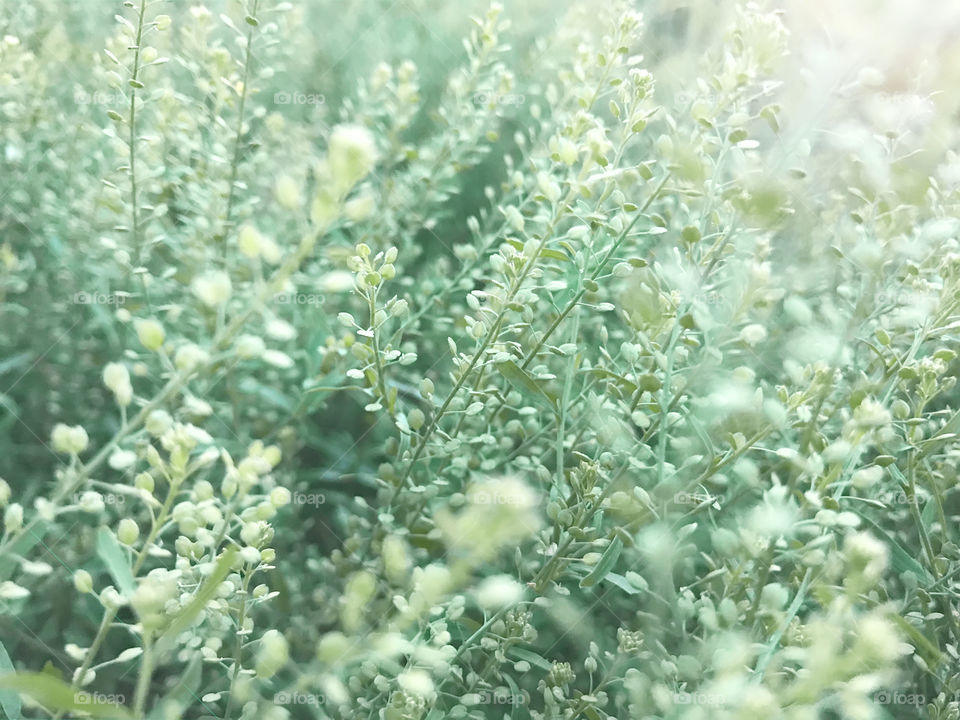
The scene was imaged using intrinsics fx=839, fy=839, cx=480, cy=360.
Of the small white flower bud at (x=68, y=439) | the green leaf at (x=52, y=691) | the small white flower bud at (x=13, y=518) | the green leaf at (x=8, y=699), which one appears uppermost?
the small white flower bud at (x=68, y=439)

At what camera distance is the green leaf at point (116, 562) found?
0.61 metres

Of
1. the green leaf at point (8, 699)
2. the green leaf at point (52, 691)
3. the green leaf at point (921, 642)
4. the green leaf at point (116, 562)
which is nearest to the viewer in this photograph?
the green leaf at point (52, 691)

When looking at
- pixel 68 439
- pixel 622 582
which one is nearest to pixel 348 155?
pixel 68 439

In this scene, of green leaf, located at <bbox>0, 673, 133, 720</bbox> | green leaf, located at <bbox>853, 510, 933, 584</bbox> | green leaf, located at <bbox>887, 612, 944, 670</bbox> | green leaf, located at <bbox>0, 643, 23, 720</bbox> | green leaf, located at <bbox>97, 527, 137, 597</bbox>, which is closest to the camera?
green leaf, located at <bbox>0, 673, 133, 720</bbox>

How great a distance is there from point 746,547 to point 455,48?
1.43 m

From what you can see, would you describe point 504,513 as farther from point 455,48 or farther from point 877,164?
point 455,48

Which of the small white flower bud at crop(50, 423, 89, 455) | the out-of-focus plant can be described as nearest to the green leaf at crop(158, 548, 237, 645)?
the out-of-focus plant

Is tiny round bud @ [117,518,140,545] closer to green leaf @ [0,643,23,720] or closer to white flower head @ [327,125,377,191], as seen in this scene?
green leaf @ [0,643,23,720]

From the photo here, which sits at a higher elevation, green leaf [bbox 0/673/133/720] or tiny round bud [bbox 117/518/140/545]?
tiny round bud [bbox 117/518/140/545]

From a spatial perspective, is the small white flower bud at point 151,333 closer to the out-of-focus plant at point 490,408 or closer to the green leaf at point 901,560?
the out-of-focus plant at point 490,408

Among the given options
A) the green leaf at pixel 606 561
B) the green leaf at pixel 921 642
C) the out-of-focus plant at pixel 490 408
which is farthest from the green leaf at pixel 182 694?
the green leaf at pixel 921 642

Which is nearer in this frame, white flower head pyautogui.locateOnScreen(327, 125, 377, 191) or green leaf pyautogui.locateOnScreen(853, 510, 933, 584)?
white flower head pyautogui.locateOnScreen(327, 125, 377, 191)

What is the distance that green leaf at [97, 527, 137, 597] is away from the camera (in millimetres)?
608

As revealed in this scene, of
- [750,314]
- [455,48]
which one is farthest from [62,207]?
[750,314]
